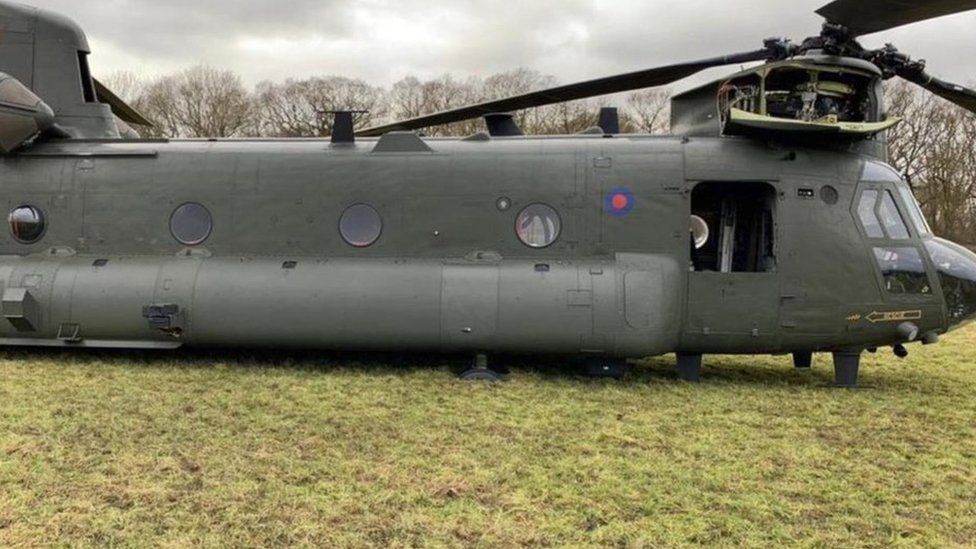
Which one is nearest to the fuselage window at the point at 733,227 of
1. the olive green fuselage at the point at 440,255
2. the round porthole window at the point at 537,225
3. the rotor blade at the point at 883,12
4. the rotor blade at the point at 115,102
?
the olive green fuselage at the point at 440,255

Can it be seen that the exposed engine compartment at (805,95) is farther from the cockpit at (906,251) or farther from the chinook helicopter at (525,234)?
the cockpit at (906,251)

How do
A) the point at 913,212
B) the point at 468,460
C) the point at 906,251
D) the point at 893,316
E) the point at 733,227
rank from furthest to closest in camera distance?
the point at 733,227 < the point at 913,212 < the point at 906,251 < the point at 893,316 < the point at 468,460

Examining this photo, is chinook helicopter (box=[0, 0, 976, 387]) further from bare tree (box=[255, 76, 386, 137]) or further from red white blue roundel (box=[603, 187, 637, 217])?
bare tree (box=[255, 76, 386, 137])

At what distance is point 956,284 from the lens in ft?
27.0

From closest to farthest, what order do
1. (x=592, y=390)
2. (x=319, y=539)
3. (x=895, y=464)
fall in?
(x=319, y=539) → (x=895, y=464) → (x=592, y=390)

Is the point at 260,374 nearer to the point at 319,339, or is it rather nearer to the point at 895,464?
the point at 319,339

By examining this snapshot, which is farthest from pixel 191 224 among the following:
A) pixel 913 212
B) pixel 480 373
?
pixel 913 212

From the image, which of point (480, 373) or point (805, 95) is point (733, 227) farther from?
point (480, 373)

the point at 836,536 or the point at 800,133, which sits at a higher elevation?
the point at 800,133

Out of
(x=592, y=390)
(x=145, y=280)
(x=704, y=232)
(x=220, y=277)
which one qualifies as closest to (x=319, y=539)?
(x=592, y=390)

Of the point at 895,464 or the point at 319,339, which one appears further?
the point at 319,339

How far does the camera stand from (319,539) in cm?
393

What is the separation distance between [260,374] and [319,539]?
4832 millimetres

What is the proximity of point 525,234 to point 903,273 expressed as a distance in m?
4.70
